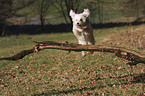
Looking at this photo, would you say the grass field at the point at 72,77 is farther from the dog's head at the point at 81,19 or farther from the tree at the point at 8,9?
the tree at the point at 8,9

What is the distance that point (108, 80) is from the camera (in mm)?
7902

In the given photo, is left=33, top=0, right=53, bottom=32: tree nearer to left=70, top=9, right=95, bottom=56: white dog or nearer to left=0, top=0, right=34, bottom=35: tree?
left=0, top=0, right=34, bottom=35: tree

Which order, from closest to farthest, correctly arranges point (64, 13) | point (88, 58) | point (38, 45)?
1. point (38, 45)
2. point (88, 58)
3. point (64, 13)

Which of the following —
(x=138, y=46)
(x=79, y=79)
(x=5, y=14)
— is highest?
(x=5, y=14)

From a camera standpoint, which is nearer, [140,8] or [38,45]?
[38,45]

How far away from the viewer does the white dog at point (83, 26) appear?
29.4 ft

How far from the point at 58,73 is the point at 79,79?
1.49m

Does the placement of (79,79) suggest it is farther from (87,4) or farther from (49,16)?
(49,16)

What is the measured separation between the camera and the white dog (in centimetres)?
896

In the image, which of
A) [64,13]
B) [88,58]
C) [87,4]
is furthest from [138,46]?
[64,13]

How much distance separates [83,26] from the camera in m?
9.21

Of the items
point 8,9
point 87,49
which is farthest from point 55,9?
point 87,49

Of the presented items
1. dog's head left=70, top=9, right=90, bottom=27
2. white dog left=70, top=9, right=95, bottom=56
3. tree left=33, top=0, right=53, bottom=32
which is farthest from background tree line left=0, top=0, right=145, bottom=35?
dog's head left=70, top=9, right=90, bottom=27

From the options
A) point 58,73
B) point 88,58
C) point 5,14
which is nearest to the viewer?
point 58,73
